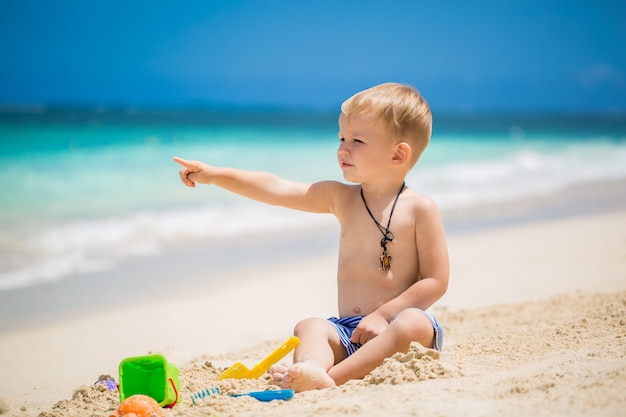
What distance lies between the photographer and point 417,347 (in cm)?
262

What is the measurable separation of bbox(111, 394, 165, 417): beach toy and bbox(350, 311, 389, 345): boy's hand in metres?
0.85

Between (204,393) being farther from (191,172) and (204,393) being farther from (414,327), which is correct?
(191,172)

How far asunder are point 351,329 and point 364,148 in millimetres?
775

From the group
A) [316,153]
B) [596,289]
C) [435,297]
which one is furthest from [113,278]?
[316,153]

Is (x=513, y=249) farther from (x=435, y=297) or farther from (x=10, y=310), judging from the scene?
(x=10, y=310)

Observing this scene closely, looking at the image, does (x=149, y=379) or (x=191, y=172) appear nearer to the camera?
(x=149, y=379)

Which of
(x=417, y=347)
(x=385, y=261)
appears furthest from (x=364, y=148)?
(x=417, y=347)

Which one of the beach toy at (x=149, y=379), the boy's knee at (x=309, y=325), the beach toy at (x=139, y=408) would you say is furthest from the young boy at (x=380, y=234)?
the beach toy at (x=139, y=408)

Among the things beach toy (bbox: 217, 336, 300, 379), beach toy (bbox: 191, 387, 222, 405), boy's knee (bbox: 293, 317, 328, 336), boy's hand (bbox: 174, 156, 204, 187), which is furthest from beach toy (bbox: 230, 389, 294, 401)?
boy's hand (bbox: 174, 156, 204, 187)

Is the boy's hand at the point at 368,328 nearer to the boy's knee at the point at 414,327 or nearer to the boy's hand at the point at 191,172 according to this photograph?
the boy's knee at the point at 414,327

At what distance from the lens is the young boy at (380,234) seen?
2824mm

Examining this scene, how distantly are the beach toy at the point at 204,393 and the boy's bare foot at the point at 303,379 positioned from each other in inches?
10.1

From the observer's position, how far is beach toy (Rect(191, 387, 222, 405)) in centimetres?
250

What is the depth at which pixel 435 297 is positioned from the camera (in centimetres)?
288
